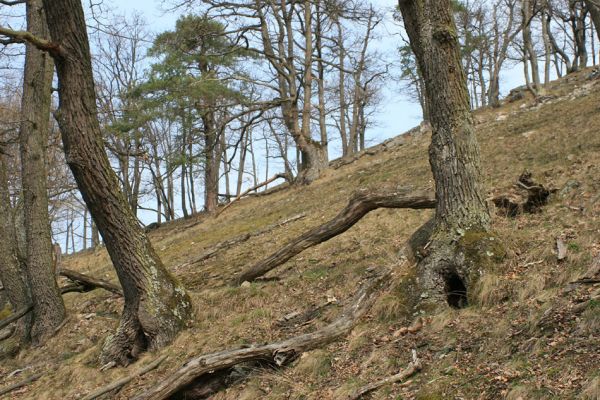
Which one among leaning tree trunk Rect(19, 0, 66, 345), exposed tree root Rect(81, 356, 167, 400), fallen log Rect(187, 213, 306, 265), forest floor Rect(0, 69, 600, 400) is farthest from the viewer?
fallen log Rect(187, 213, 306, 265)

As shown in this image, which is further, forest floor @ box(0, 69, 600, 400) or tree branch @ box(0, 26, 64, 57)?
tree branch @ box(0, 26, 64, 57)

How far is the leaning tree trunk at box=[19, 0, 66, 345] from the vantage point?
907 centimetres

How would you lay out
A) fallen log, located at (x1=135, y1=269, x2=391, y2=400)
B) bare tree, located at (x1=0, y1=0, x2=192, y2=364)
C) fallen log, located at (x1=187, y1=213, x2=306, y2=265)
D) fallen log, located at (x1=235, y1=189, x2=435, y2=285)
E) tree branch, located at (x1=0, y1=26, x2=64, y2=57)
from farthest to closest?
1. fallen log, located at (x1=187, y1=213, x2=306, y2=265)
2. fallen log, located at (x1=235, y1=189, x2=435, y2=285)
3. bare tree, located at (x1=0, y1=0, x2=192, y2=364)
4. tree branch, located at (x1=0, y1=26, x2=64, y2=57)
5. fallen log, located at (x1=135, y1=269, x2=391, y2=400)

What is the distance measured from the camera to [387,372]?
4.45m

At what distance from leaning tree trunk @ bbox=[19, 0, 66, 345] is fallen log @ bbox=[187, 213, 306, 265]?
122 inches

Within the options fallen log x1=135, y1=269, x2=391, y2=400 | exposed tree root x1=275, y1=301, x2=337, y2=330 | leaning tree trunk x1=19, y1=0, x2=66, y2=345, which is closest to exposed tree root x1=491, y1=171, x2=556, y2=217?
exposed tree root x1=275, y1=301, x2=337, y2=330

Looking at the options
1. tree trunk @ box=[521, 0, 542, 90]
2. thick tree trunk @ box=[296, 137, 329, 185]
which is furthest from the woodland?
tree trunk @ box=[521, 0, 542, 90]

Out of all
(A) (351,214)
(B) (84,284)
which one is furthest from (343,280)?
(B) (84,284)

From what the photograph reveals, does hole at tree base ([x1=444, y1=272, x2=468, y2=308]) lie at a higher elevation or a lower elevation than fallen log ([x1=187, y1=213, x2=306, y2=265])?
lower

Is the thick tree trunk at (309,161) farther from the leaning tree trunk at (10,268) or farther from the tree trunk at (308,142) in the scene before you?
the leaning tree trunk at (10,268)

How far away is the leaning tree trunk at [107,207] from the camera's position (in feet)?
21.4

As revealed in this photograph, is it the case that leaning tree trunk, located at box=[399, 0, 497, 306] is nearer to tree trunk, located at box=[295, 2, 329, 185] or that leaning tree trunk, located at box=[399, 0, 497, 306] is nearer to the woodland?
the woodland

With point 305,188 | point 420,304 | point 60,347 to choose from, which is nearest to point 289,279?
point 420,304

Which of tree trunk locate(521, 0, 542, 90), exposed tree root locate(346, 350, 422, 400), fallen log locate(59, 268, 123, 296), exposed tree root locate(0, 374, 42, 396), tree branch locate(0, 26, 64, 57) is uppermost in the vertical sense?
tree trunk locate(521, 0, 542, 90)
